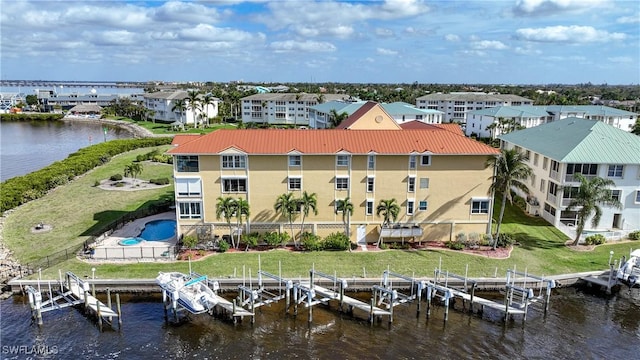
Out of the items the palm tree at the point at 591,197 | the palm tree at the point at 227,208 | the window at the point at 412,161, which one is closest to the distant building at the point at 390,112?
the window at the point at 412,161

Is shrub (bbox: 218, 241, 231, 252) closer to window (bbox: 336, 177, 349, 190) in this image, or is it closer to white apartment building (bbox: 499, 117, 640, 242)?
window (bbox: 336, 177, 349, 190)

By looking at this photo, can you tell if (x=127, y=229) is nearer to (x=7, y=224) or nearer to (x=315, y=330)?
(x=7, y=224)

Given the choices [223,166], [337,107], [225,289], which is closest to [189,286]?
[225,289]

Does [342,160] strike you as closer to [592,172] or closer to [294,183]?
[294,183]

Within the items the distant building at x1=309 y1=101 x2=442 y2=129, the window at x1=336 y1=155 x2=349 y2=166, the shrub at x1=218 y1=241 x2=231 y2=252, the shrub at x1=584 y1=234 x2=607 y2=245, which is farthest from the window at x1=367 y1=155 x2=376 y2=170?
the distant building at x1=309 y1=101 x2=442 y2=129

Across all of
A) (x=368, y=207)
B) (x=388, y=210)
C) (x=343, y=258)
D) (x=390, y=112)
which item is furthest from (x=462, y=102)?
(x=343, y=258)

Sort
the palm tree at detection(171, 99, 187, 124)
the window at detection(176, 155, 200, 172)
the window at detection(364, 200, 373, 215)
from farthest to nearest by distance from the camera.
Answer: the palm tree at detection(171, 99, 187, 124) < the window at detection(364, 200, 373, 215) < the window at detection(176, 155, 200, 172)
